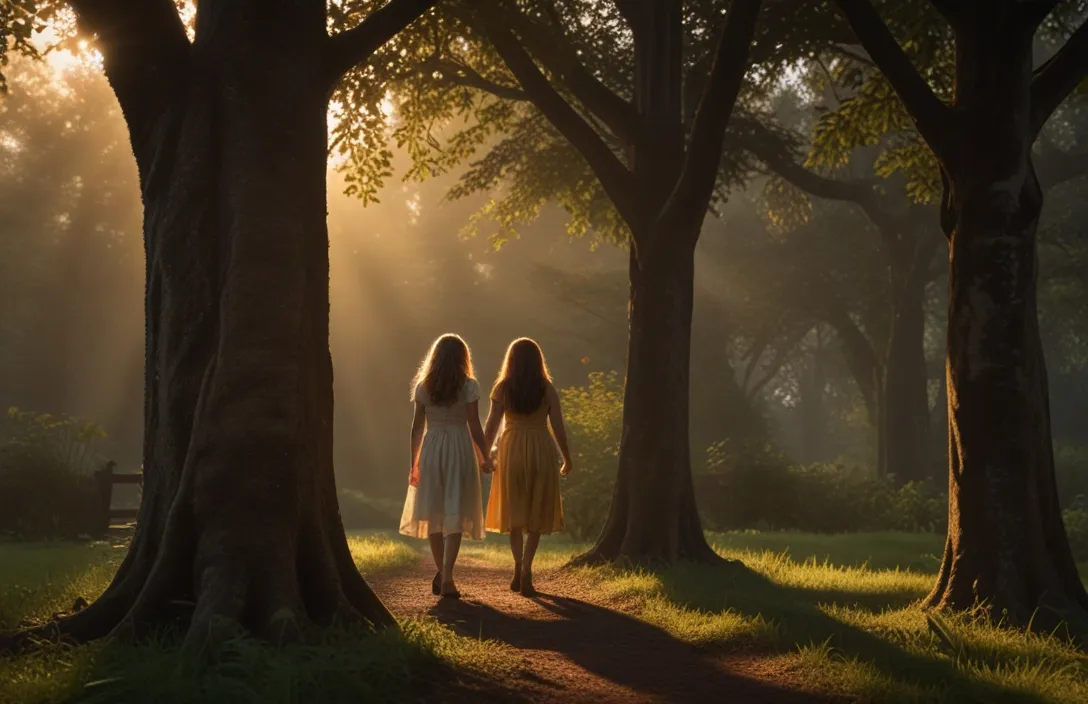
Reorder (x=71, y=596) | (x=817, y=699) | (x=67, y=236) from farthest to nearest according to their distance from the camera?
(x=67, y=236) < (x=71, y=596) < (x=817, y=699)

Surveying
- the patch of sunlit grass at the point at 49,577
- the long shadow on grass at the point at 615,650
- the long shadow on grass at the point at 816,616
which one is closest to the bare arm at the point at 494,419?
the long shadow on grass at the point at 615,650

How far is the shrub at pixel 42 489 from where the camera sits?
1856 cm

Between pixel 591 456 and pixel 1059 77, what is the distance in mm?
13555

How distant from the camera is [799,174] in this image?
22609 mm

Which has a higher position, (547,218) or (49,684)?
(547,218)

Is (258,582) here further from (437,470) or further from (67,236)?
(67,236)

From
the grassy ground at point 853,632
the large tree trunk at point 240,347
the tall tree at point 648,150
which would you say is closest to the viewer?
the grassy ground at point 853,632

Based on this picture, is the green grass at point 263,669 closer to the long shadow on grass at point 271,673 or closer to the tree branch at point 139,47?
the long shadow on grass at point 271,673

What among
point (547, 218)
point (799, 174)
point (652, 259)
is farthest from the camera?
point (547, 218)

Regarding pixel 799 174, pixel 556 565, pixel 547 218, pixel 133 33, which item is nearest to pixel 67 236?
pixel 547 218

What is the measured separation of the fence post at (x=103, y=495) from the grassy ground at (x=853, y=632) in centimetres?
1145

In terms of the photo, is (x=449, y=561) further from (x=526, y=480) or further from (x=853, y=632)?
(x=853, y=632)

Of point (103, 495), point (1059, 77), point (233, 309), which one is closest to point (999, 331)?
point (1059, 77)

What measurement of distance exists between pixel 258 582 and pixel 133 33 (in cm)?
368
